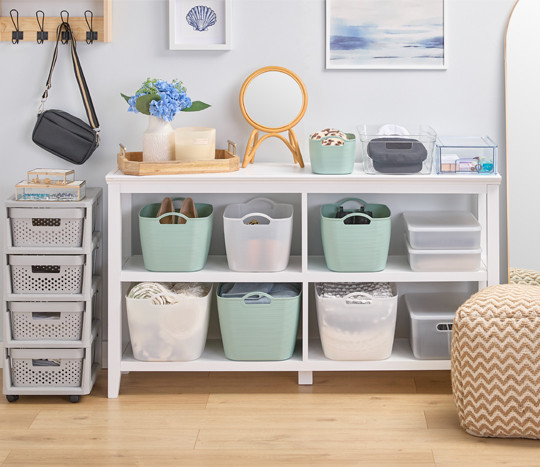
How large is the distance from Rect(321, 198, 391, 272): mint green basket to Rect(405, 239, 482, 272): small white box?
0.12m

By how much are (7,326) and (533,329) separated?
178 cm

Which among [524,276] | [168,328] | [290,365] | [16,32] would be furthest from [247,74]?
[524,276]

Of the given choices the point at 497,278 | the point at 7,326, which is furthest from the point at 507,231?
the point at 7,326

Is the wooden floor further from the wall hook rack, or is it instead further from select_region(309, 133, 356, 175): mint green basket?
the wall hook rack

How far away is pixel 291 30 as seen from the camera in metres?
3.07

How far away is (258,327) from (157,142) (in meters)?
0.76

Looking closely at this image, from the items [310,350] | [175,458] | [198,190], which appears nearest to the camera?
[175,458]

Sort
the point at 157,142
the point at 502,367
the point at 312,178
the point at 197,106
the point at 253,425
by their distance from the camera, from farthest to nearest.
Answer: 1. the point at 197,106
2. the point at 157,142
3. the point at 312,178
4. the point at 253,425
5. the point at 502,367

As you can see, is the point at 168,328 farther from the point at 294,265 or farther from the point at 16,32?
the point at 16,32

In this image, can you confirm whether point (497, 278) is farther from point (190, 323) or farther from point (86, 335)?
point (86, 335)

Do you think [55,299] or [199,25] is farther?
[199,25]

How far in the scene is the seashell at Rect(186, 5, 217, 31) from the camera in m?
3.05

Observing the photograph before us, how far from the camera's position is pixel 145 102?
289cm

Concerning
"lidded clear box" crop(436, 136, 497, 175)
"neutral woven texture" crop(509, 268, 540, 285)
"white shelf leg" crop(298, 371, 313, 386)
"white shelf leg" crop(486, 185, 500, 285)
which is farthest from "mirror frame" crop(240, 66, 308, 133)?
"neutral woven texture" crop(509, 268, 540, 285)
